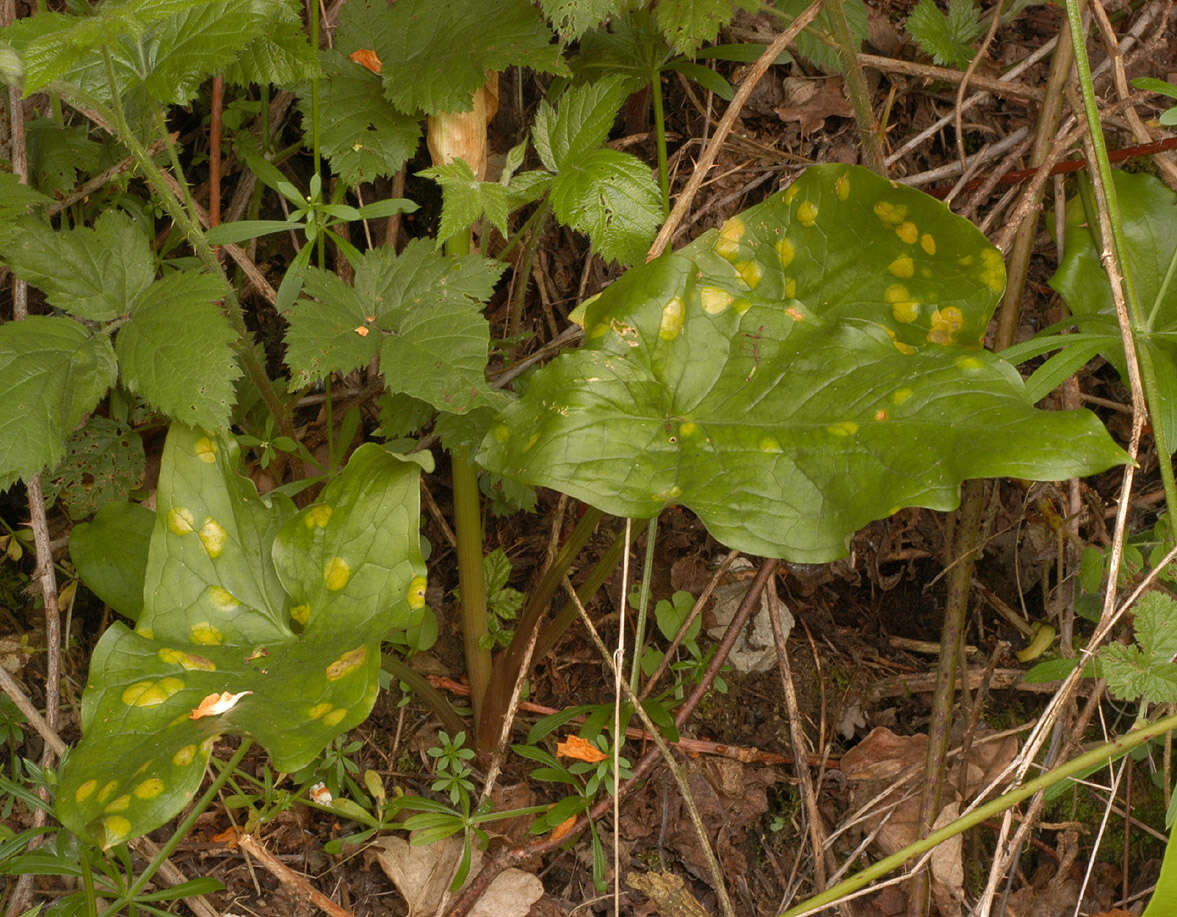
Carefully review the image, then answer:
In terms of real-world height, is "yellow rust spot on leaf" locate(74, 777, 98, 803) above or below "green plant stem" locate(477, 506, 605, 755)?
above

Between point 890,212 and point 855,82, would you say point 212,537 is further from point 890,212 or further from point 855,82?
point 855,82

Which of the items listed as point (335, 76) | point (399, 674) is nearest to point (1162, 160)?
point (335, 76)

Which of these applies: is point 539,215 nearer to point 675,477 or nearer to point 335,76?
point 335,76

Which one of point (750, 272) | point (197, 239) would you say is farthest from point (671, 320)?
point (197, 239)

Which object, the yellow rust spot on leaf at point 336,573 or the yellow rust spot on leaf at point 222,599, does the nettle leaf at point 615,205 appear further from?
the yellow rust spot on leaf at point 222,599

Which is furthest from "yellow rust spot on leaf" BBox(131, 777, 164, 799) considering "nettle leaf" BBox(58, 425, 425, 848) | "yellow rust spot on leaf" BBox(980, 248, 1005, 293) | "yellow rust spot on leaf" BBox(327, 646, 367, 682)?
"yellow rust spot on leaf" BBox(980, 248, 1005, 293)

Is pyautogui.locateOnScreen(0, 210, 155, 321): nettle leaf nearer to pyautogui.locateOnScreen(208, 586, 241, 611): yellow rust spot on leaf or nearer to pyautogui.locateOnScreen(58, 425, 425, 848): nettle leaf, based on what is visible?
pyautogui.locateOnScreen(58, 425, 425, 848): nettle leaf
